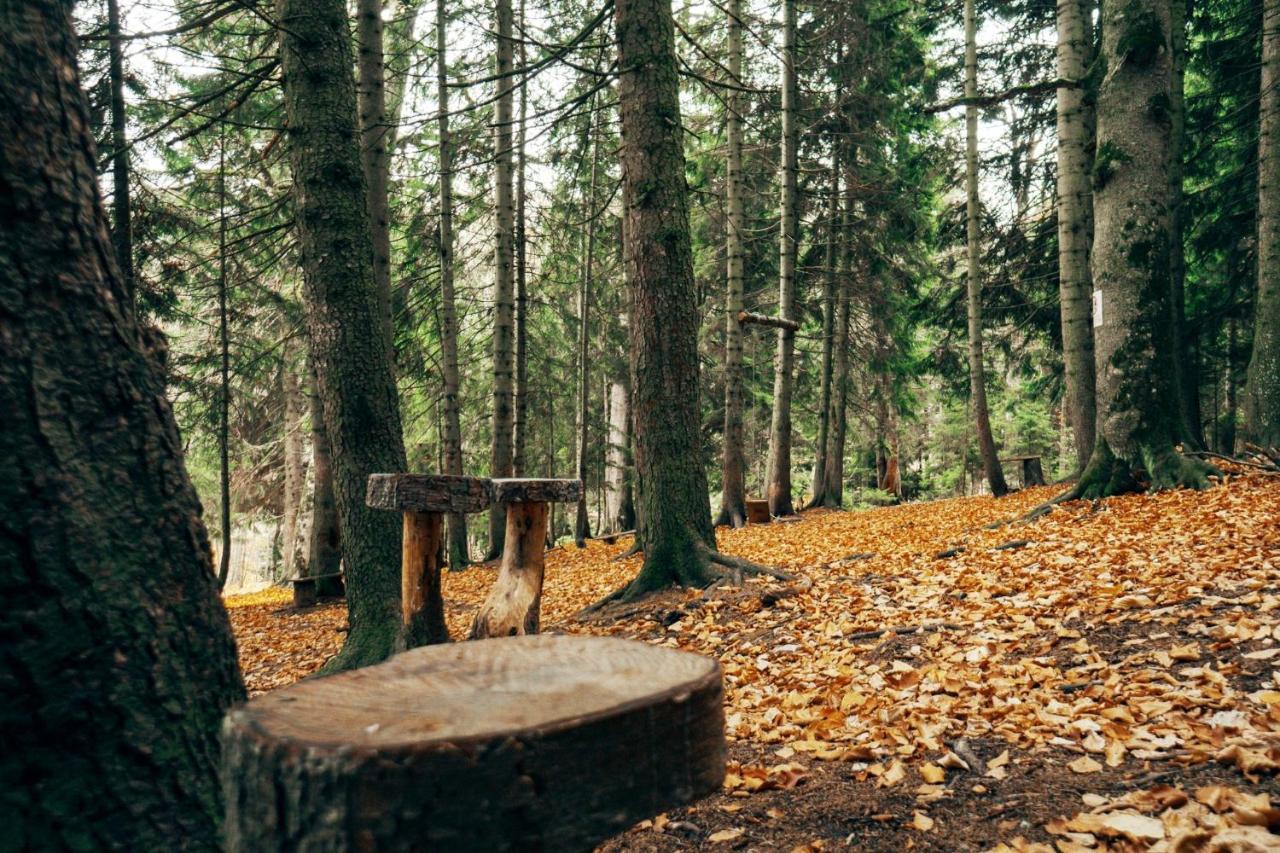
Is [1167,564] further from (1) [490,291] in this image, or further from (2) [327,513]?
(1) [490,291]

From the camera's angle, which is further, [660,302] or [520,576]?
[660,302]

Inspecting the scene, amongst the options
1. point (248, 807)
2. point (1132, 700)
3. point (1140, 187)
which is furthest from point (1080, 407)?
point (248, 807)

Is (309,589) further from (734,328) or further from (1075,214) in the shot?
(1075,214)

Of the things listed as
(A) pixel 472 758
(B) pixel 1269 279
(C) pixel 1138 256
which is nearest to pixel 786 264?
(C) pixel 1138 256

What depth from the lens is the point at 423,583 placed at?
14.3 feet

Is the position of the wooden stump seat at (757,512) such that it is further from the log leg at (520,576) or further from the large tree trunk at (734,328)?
the log leg at (520,576)

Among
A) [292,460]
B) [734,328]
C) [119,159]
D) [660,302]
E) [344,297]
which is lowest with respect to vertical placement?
[292,460]

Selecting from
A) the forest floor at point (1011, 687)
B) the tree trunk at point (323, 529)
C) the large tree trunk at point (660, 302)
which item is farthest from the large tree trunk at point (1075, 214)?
the tree trunk at point (323, 529)

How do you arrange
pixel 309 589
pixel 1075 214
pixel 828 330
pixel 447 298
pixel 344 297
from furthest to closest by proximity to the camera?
pixel 828 330, pixel 447 298, pixel 309 589, pixel 1075 214, pixel 344 297

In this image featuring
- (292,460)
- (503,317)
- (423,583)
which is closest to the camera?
(423,583)

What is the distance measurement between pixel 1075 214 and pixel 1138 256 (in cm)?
254

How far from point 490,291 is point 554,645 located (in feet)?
61.9

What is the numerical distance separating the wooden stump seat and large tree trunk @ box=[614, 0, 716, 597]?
6689 millimetres

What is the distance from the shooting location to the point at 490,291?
19.7m
